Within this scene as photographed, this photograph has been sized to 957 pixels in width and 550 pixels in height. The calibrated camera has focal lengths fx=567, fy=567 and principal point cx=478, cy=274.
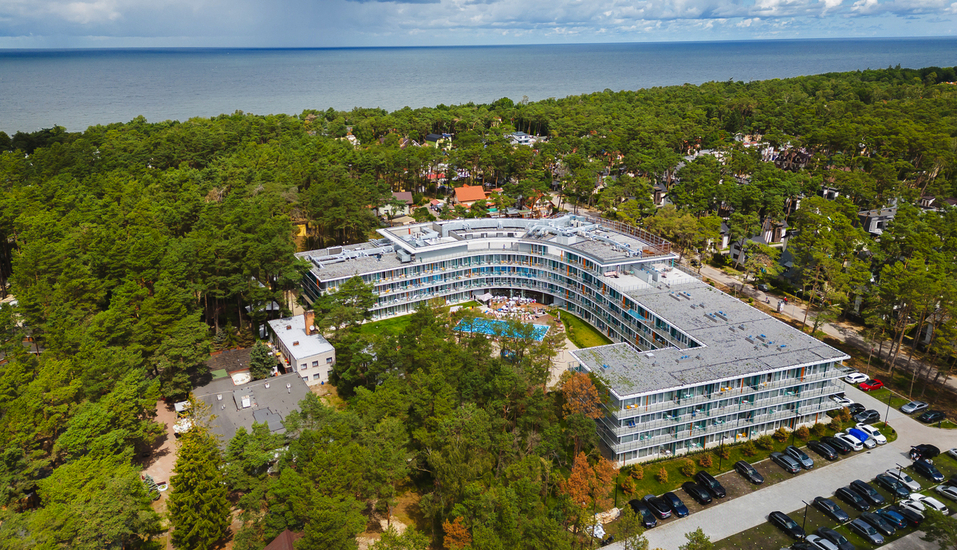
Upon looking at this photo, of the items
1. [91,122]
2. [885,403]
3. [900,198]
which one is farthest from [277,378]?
[91,122]

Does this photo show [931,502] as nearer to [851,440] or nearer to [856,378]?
[851,440]

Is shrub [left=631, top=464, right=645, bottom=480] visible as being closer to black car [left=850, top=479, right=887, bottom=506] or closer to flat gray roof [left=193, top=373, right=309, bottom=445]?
black car [left=850, top=479, right=887, bottom=506]

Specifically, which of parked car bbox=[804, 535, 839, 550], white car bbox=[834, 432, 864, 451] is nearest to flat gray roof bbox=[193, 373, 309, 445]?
parked car bbox=[804, 535, 839, 550]

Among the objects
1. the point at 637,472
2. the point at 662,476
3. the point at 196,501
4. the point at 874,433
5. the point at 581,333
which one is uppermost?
the point at 196,501

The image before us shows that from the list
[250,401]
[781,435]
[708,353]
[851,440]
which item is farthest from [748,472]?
[250,401]

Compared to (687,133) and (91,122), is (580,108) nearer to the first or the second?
(687,133)

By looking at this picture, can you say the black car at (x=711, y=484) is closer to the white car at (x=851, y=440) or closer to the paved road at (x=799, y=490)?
the paved road at (x=799, y=490)
